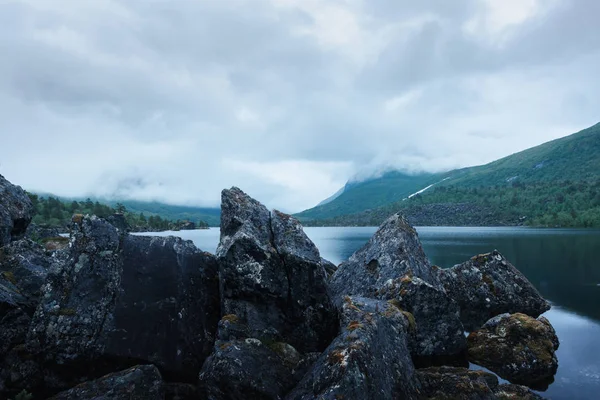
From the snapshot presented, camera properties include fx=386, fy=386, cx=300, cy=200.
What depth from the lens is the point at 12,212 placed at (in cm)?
1970

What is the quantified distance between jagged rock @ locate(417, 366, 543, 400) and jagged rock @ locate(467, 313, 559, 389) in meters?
3.11

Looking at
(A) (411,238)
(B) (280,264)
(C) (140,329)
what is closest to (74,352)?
(C) (140,329)

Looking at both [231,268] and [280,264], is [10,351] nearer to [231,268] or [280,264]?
[231,268]

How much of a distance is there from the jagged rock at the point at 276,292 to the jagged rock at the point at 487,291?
1287 cm

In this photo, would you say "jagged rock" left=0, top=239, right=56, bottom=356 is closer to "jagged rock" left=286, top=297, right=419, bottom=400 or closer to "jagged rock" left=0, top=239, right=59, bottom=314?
"jagged rock" left=0, top=239, right=59, bottom=314

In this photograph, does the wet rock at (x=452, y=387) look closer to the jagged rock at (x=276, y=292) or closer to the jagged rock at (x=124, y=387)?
the jagged rock at (x=276, y=292)

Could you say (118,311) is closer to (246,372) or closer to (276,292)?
(246,372)

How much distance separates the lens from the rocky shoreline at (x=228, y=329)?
404 inches

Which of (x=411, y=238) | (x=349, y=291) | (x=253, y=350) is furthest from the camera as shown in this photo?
(x=411, y=238)

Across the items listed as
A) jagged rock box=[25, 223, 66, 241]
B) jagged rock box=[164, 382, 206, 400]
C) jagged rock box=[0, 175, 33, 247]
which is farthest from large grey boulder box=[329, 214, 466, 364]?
jagged rock box=[25, 223, 66, 241]

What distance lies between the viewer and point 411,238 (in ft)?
71.3

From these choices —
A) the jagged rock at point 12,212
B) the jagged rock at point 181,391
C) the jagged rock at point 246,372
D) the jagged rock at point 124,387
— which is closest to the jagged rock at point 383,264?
the jagged rock at point 246,372

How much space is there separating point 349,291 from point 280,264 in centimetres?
751

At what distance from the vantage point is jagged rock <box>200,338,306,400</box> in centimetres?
1017
